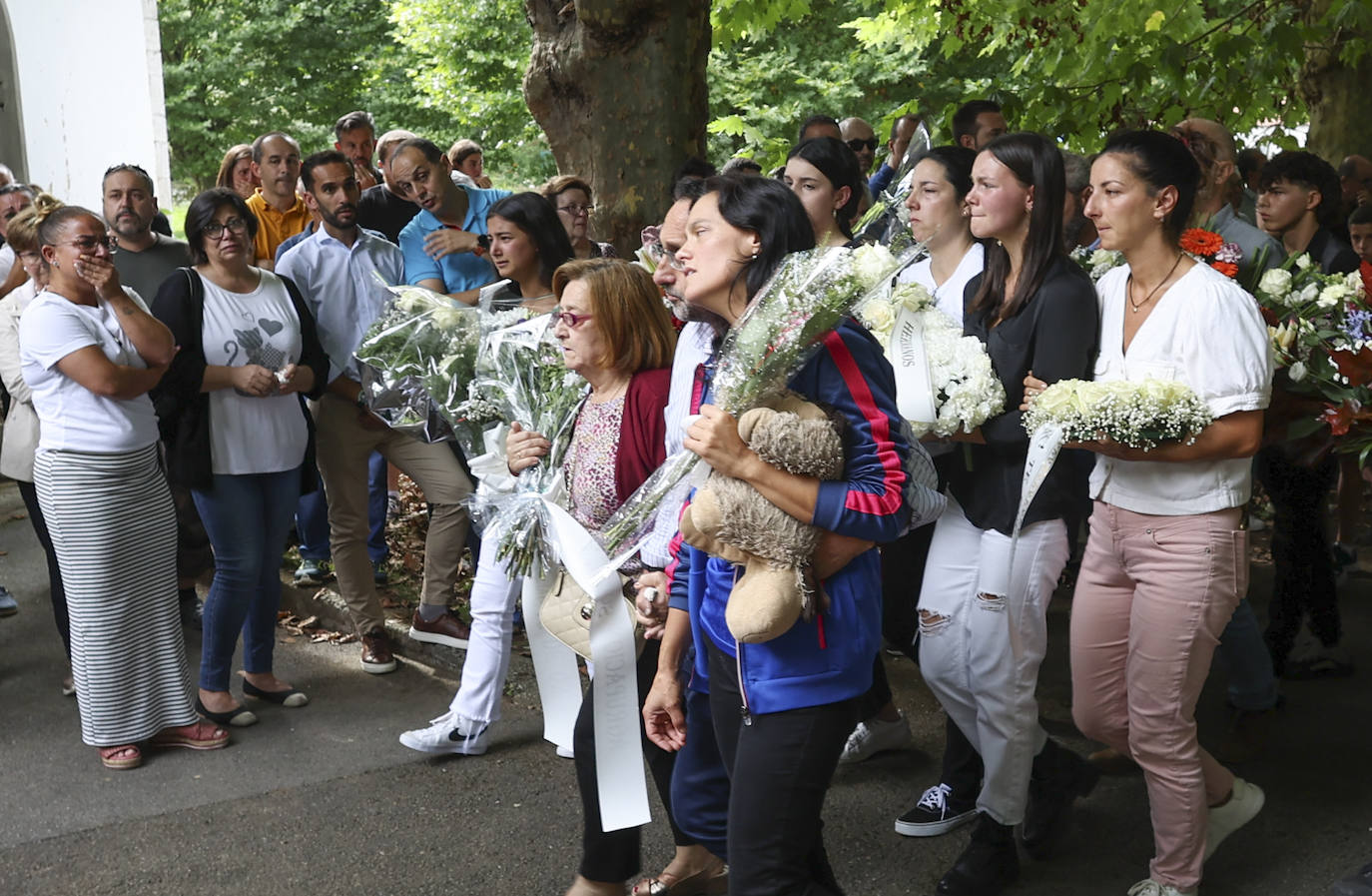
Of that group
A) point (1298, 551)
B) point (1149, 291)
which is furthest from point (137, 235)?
point (1298, 551)

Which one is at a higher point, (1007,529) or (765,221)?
(765,221)

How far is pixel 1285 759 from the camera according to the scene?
5000 mm

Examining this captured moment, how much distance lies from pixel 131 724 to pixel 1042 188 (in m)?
4.05

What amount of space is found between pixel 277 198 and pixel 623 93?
7.39 ft

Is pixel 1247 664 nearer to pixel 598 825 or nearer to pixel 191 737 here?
pixel 598 825

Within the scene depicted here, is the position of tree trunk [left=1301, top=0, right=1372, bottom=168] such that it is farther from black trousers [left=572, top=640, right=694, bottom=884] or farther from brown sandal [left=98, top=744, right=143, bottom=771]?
brown sandal [left=98, top=744, right=143, bottom=771]

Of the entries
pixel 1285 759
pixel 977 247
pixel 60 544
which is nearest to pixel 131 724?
pixel 60 544

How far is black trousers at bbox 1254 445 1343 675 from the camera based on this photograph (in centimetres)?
558

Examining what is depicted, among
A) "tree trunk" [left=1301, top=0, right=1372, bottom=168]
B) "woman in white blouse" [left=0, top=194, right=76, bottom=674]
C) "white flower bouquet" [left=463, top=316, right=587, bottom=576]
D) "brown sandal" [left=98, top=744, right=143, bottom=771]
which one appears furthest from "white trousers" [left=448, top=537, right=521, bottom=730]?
"tree trunk" [left=1301, top=0, right=1372, bottom=168]

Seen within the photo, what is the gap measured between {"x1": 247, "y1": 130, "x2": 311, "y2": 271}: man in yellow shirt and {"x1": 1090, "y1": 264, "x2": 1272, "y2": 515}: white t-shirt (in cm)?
541

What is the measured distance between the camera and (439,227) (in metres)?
6.70

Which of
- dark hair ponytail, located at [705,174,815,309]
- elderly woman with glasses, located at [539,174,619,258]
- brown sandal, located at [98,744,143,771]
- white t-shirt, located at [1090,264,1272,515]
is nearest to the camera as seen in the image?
dark hair ponytail, located at [705,174,815,309]

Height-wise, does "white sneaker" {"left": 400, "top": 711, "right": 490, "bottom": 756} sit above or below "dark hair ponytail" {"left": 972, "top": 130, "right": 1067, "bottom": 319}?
Result: below

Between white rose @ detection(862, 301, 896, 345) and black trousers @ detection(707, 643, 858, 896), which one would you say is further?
white rose @ detection(862, 301, 896, 345)
